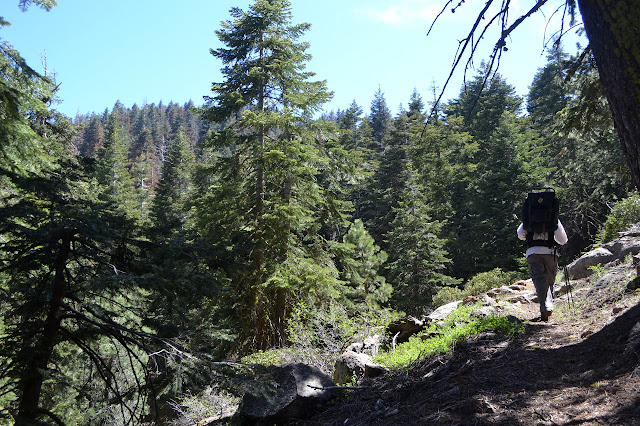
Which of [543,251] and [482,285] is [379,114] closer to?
[482,285]

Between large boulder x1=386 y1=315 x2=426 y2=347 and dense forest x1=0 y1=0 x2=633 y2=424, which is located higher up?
dense forest x1=0 y1=0 x2=633 y2=424

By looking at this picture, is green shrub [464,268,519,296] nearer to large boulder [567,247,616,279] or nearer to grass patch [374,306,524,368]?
large boulder [567,247,616,279]

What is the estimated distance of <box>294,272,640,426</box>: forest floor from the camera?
8.94ft

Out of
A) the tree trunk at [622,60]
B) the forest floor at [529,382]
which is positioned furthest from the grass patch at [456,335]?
the tree trunk at [622,60]

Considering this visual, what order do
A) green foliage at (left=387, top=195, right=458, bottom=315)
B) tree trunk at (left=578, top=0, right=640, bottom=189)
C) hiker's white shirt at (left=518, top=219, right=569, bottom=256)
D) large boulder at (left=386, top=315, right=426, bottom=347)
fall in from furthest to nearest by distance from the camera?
green foliage at (left=387, top=195, right=458, bottom=315) → large boulder at (left=386, top=315, right=426, bottom=347) → hiker's white shirt at (left=518, top=219, right=569, bottom=256) → tree trunk at (left=578, top=0, right=640, bottom=189)

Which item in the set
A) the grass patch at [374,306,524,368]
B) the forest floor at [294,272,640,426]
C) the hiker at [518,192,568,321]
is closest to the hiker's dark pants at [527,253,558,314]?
the hiker at [518,192,568,321]

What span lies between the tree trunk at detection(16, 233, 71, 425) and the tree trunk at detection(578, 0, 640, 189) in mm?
4506

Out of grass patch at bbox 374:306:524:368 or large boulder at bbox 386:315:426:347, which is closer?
grass patch at bbox 374:306:524:368

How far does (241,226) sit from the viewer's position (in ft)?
40.7

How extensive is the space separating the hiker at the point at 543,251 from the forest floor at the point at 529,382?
1.20 feet

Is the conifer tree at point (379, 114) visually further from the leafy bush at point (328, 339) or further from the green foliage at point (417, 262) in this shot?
the leafy bush at point (328, 339)

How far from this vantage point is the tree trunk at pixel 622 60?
8.46 ft

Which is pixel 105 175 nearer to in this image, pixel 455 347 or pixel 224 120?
pixel 224 120

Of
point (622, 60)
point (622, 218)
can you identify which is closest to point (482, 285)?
point (622, 218)
